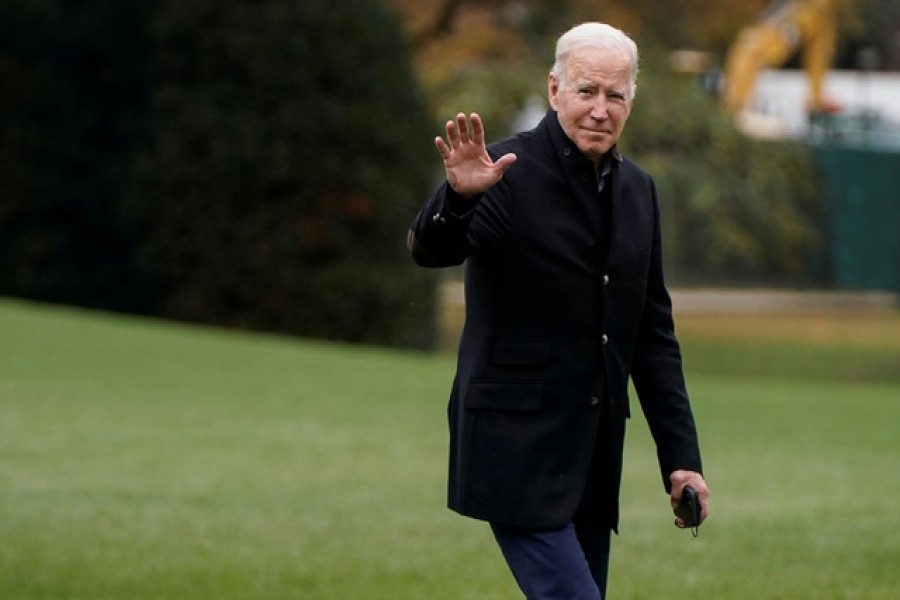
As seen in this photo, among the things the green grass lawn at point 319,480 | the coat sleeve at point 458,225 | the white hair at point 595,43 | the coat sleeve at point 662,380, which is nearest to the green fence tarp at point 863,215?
the green grass lawn at point 319,480

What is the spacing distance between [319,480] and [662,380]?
7.72m

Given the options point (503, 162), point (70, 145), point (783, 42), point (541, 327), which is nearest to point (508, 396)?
point (541, 327)

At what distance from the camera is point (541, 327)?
4.62 meters

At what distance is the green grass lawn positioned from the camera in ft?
27.7

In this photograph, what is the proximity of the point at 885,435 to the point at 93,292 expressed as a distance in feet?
38.4

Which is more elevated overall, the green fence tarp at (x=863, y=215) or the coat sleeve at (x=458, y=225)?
the green fence tarp at (x=863, y=215)

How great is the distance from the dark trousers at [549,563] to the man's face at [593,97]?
885 millimetres

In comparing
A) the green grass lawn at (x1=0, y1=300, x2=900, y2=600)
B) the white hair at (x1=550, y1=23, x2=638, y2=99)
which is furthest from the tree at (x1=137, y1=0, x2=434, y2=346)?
the white hair at (x1=550, y1=23, x2=638, y2=99)

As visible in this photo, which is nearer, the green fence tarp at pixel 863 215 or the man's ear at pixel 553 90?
the man's ear at pixel 553 90

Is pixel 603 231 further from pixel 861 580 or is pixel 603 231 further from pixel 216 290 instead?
pixel 216 290

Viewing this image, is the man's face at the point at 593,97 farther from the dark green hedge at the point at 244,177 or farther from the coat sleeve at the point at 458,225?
the dark green hedge at the point at 244,177

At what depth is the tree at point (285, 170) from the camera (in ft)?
76.2

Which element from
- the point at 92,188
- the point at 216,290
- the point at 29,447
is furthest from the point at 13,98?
the point at 29,447

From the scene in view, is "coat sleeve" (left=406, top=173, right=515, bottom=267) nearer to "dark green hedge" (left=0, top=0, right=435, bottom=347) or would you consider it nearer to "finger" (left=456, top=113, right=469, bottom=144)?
"finger" (left=456, top=113, right=469, bottom=144)
